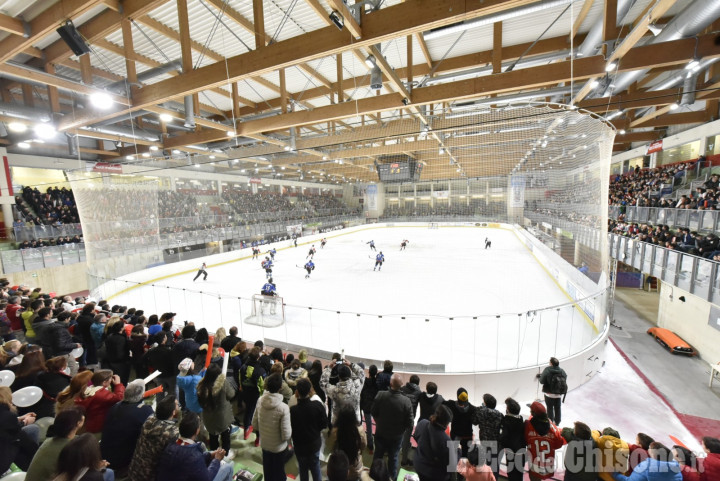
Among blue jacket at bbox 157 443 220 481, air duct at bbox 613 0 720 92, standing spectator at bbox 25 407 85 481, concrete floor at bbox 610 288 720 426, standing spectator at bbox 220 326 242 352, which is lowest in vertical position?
concrete floor at bbox 610 288 720 426

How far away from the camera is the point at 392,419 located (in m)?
2.69

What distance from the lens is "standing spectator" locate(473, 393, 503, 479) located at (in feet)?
9.04

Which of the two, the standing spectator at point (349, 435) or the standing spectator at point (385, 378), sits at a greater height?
the standing spectator at point (349, 435)

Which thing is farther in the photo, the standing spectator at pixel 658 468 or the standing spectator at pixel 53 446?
the standing spectator at pixel 658 468

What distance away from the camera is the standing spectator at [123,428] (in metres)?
2.21

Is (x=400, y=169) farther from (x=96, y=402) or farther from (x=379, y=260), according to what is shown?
(x=96, y=402)

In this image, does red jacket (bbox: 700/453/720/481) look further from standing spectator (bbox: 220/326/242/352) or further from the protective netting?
the protective netting

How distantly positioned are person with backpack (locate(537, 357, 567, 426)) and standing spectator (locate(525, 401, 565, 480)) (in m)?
1.82

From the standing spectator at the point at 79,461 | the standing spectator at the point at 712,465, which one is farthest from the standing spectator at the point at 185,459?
the standing spectator at the point at 712,465

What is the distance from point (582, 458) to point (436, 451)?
4.37 feet

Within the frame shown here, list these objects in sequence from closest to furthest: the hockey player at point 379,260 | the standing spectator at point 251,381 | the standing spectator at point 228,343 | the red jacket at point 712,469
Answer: the red jacket at point 712,469, the standing spectator at point 251,381, the standing spectator at point 228,343, the hockey player at point 379,260

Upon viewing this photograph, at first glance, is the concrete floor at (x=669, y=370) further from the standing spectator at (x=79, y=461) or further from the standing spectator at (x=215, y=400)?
the standing spectator at (x=79, y=461)

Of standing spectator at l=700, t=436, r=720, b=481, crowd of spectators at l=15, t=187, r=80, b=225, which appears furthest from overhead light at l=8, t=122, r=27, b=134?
standing spectator at l=700, t=436, r=720, b=481

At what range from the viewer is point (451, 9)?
3896 millimetres
